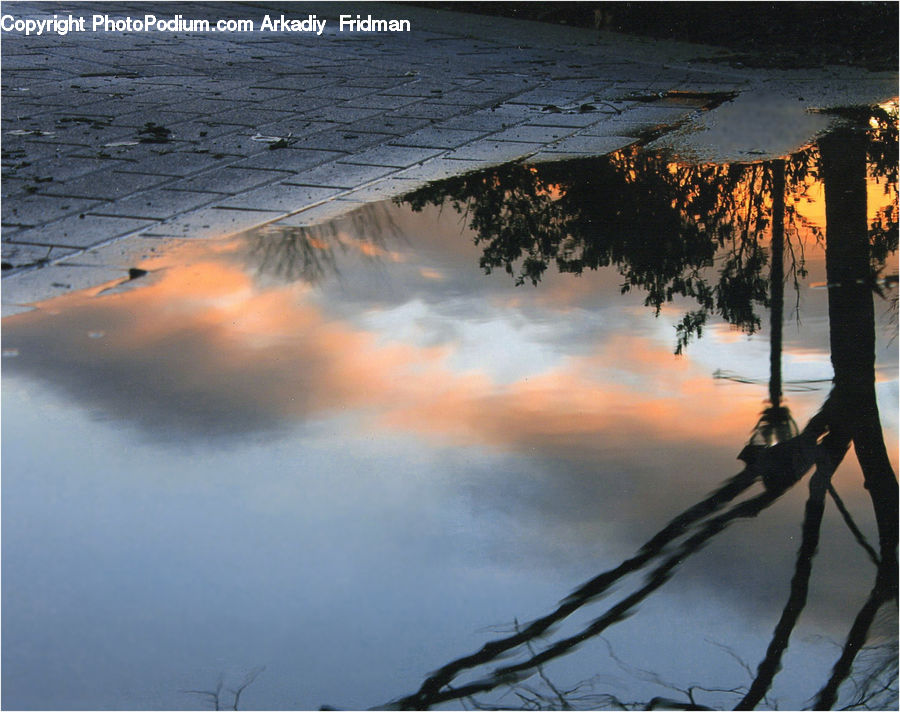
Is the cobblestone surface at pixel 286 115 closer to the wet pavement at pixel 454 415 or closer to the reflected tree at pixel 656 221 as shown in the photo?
the wet pavement at pixel 454 415

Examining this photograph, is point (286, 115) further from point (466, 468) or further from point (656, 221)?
point (466, 468)

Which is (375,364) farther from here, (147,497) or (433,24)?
(433,24)

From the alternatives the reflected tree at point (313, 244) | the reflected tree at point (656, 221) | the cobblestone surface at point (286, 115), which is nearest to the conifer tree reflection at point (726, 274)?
the reflected tree at point (656, 221)

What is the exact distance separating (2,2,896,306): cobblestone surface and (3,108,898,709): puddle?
49 centimetres

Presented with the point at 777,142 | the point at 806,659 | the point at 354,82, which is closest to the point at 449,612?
the point at 806,659

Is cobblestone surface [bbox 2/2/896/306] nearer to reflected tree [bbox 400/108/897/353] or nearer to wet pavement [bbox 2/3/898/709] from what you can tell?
wet pavement [bbox 2/3/898/709]

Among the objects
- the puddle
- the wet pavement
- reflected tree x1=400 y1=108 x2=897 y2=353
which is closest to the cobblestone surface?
the wet pavement

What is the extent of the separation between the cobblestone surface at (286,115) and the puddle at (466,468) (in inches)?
19.5

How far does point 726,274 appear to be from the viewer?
147 inches

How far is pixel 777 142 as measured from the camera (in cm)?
553

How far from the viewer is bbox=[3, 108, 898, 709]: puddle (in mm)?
1884

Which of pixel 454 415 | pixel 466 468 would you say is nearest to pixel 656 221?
pixel 454 415

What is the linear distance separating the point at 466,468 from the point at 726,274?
167 centimetres

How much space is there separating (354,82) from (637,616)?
6.02 meters
